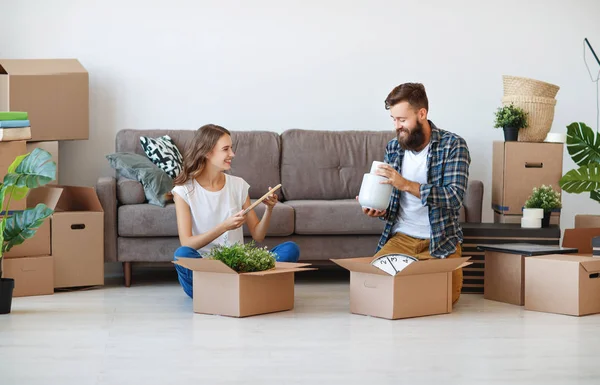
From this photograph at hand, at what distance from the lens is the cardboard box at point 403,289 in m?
3.38

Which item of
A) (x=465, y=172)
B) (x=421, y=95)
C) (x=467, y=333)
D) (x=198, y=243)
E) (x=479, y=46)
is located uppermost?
(x=479, y=46)

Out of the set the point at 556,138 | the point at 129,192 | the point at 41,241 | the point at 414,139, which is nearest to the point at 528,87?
the point at 556,138

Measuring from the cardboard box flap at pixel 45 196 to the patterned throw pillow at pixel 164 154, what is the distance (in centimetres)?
66

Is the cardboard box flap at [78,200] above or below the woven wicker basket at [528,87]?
below

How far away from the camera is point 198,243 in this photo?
370 cm

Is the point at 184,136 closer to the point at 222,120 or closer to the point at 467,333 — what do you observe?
the point at 222,120

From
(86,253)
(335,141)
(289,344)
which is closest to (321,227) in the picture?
(335,141)

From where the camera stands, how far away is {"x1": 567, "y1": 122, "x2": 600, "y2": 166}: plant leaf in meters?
4.64

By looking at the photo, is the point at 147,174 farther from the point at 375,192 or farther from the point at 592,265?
the point at 592,265

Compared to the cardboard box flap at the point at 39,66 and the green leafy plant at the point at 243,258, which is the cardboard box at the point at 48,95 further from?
the green leafy plant at the point at 243,258

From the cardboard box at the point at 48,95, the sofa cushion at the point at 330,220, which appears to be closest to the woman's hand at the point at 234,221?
the sofa cushion at the point at 330,220

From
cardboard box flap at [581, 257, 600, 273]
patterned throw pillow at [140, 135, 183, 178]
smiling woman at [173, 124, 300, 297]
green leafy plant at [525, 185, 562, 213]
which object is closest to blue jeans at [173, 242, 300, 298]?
smiling woman at [173, 124, 300, 297]

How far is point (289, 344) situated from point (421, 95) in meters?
1.34

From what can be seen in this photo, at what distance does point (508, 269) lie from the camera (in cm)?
390
